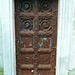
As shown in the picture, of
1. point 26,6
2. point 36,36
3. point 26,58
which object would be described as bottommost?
point 26,58

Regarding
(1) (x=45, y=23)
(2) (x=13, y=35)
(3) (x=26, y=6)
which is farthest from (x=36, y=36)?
(3) (x=26, y=6)

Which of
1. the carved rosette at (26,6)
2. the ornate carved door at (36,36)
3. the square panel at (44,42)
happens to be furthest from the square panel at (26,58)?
the carved rosette at (26,6)

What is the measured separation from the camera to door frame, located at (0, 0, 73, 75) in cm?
264

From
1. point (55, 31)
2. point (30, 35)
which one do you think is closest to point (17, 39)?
point (30, 35)

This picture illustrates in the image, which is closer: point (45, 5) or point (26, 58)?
point (45, 5)

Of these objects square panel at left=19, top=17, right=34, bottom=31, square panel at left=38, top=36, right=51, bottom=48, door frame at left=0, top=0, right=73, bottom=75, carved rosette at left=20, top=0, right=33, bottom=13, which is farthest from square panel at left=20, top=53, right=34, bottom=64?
carved rosette at left=20, top=0, right=33, bottom=13

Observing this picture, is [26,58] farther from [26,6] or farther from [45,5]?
[45,5]

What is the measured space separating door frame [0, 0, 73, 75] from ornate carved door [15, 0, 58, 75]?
16 cm

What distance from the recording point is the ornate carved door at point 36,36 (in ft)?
9.30

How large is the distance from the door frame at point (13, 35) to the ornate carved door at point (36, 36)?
159 mm

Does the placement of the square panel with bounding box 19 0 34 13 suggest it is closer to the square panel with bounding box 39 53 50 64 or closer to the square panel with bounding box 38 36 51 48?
the square panel with bounding box 38 36 51 48

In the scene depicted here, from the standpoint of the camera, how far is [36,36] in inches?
115

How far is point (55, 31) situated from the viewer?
2.91 metres

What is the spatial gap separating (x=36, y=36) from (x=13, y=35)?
0.60m
